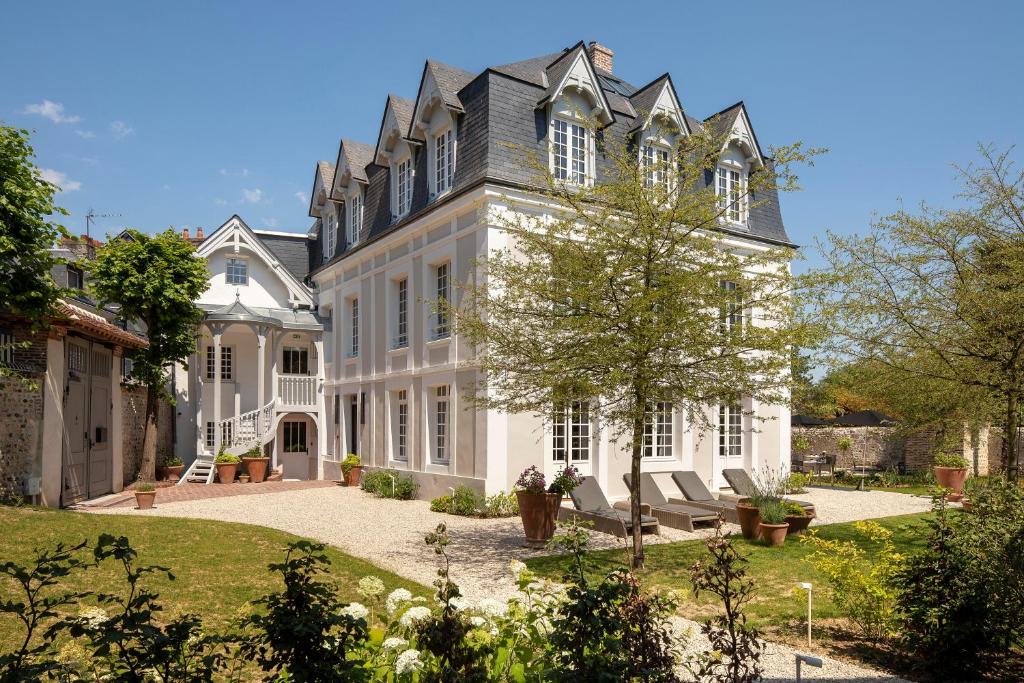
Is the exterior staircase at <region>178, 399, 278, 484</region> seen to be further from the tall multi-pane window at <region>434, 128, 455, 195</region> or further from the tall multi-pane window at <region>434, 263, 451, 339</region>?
the tall multi-pane window at <region>434, 128, 455, 195</region>

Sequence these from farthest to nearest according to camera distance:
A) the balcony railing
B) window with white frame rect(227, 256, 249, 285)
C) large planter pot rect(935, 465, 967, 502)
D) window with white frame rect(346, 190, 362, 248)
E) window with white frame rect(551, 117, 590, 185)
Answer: window with white frame rect(227, 256, 249, 285) < the balcony railing < window with white frame rect(346, 190, 362, 248) < large planter pot rect(935, 465, 967, 502) < window with white frame rect(551, 117, 590, 185)

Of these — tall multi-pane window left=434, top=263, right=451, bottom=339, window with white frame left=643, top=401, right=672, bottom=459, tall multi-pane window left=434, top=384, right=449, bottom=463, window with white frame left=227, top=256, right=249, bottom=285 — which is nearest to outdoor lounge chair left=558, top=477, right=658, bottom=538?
window with white frame left=643, top=401, right=672, bottom=459

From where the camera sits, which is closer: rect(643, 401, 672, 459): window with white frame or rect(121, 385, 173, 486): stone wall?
rect(643, 401, 672, 459): window with white frame

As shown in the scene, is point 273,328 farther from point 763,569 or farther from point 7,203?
point 763,569

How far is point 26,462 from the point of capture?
13211 mm

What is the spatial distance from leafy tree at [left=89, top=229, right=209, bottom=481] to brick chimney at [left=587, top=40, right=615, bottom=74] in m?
13.9

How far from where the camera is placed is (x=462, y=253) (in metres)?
16.5

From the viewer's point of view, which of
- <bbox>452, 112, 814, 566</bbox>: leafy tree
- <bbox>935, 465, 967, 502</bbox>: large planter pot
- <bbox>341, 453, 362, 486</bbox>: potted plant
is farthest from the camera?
<bbox>341, 453, 362, 486</bbox>: potted plant

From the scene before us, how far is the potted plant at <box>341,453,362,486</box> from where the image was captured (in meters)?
20.9

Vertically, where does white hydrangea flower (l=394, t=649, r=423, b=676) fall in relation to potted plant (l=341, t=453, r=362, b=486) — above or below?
above

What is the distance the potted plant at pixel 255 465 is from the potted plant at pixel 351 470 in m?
2.75

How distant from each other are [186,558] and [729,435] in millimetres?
14680

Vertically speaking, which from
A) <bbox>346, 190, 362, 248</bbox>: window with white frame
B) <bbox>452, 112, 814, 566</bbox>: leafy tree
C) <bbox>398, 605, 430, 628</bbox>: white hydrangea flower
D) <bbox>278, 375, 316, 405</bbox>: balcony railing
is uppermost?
<bbox>346, 190, 362, 248</bbox>: window with white frame

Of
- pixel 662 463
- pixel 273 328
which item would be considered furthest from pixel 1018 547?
pixel 273 328
